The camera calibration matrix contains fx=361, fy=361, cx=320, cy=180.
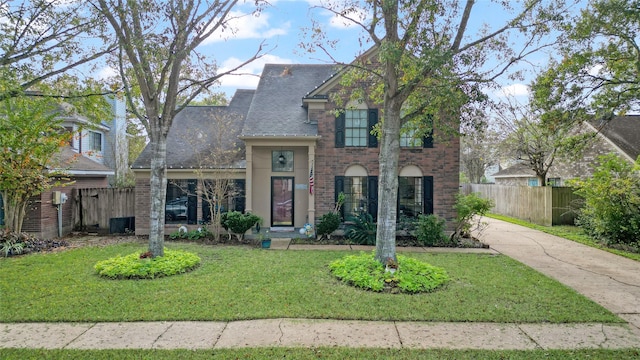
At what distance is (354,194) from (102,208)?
9.59m

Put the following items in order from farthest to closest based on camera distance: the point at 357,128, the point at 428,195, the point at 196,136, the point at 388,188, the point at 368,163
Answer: the point at 196,136 → the point at 357,128 → the point at 368,163 → the point at 428,195 → the point at 388,188

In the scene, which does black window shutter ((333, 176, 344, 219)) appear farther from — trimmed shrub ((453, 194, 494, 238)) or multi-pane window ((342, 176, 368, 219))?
trimmed shrub ((453, 194, 494, 238))

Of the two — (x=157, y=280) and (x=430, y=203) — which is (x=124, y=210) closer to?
(x=157, y=280)

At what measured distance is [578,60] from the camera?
1104 cm

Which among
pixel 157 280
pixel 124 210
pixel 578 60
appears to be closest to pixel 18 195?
pixel 124 210

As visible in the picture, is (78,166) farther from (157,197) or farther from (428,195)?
(428,195)

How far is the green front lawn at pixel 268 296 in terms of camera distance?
17.6 feet

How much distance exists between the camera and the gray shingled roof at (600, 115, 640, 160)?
58.1 feet

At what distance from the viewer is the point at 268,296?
242 inches

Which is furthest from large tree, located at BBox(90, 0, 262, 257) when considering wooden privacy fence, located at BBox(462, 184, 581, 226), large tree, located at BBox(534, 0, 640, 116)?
wooden privacy fence, located at BBox(462, 184, 581, 226)

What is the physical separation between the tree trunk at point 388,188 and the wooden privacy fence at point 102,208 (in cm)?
1040

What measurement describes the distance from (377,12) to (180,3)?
14.2ft

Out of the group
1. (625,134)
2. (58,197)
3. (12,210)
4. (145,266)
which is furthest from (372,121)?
(625,134)

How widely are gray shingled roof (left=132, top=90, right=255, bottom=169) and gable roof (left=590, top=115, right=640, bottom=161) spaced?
58.0ft
